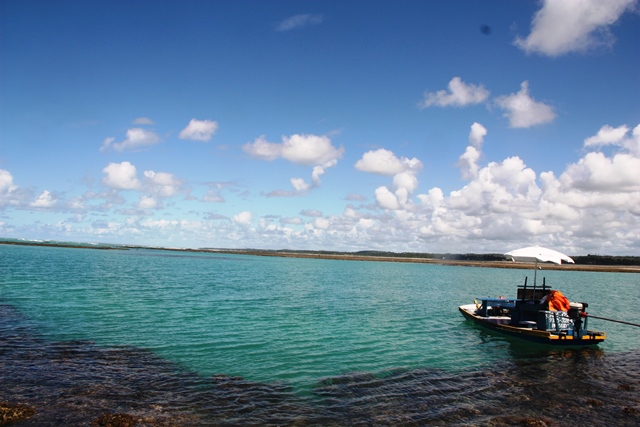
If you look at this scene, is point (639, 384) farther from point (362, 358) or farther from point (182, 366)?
point (182, 366)

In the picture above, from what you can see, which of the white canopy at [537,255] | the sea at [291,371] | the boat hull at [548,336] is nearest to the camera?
the sea at [291,371]

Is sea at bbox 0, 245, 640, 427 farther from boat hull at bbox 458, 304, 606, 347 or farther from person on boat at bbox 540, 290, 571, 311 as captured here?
person on boat at bbox 540, 290, 571, 311

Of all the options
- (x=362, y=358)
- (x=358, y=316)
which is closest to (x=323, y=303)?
(x=358, y=316)

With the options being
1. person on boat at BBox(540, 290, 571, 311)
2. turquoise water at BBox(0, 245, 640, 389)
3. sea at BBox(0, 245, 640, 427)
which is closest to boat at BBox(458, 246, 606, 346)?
person on boat at BBox(540, 290, 571, 311)

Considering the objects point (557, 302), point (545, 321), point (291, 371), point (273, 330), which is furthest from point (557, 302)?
point (273, 330)

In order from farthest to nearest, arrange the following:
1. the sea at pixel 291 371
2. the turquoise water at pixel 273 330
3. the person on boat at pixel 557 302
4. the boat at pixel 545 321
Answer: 1. the person on boat at pixel 557 302
2. the boat at pixel 545 321
3. the turquoise water at pixel 273 330
4. the sea at pixel 291 371

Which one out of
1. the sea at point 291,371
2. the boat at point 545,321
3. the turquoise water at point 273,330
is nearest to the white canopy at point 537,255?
the boat at point 545,321

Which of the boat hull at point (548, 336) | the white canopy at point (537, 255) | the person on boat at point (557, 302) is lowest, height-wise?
the boat hull at point (548, 336)

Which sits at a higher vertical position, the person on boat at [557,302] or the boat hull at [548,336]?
the person on boat at [557,302]

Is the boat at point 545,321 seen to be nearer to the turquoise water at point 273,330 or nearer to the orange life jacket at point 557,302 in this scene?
the orange life jacket at point 557,302

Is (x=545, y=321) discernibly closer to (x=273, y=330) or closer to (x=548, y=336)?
(x=548, y=336)

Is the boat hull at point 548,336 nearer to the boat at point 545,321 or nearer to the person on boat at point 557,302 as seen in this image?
the boat at point 545,321

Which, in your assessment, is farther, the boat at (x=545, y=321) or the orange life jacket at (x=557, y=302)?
the orange life jacket at (x=557, y=302)

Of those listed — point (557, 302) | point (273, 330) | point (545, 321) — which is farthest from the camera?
point (273, 330)
